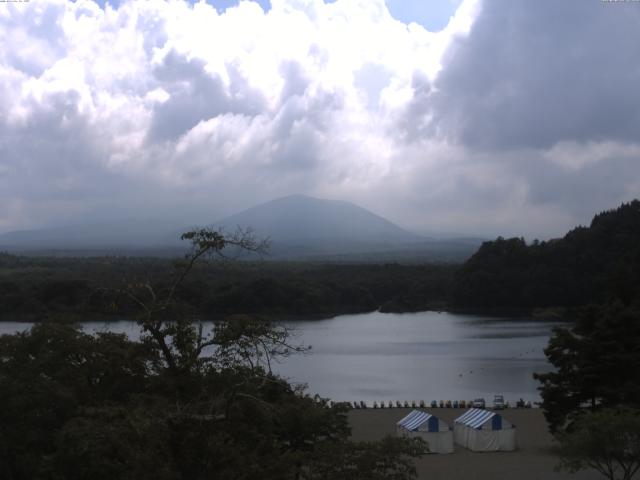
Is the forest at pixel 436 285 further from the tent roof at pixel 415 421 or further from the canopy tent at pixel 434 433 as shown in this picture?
the canopy tent at pixel 434 433

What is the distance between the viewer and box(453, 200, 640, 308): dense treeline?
132 ft

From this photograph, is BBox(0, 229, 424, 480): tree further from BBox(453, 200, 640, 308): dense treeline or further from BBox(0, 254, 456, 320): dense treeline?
BBox(453, 200, 640, 308): dense treeline

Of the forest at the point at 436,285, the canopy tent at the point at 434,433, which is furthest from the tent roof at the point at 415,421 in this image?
the forest at the point at 436,285

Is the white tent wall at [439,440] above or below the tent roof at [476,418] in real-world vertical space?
below

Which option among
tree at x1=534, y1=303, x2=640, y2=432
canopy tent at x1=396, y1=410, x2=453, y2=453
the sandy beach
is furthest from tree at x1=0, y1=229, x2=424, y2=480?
tree at x1=534, y1=303, x2=640, y2=432

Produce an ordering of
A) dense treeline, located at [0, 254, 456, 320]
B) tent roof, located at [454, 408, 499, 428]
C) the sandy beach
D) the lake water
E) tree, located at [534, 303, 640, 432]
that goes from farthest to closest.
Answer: dense treeline, located at [0, 254, 456, 320], the lake water, tent roof, located at [454, 408, 499, 428], tree, located at [534, 303, 640, 432], the sandy beach

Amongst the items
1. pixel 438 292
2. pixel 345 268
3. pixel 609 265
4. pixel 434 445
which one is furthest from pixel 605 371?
pixel 345 268

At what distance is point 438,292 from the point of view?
4628cm

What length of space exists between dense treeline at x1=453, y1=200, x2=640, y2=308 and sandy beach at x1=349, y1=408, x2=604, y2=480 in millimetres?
26318

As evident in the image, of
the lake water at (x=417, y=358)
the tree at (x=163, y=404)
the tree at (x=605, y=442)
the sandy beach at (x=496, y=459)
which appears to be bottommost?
the lake water at (x=417, y=358)

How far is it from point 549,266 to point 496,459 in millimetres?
32670

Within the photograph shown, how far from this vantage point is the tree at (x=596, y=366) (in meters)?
11.0

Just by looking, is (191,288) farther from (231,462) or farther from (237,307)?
(231,462)

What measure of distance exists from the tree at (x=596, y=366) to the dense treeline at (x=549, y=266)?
2769 cm
